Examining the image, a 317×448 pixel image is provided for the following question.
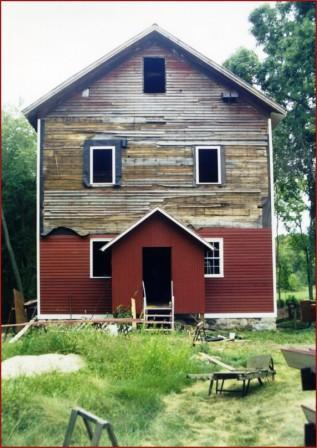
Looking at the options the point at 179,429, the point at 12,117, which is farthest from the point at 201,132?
the point at 12,117

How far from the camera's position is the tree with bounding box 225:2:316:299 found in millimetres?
24938

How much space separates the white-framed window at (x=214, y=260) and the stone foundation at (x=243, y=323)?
4.91 ft

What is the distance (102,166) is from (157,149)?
6.82 ft

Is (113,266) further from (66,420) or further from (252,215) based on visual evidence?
(66,420)

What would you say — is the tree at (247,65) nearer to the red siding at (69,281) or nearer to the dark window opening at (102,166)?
the dark window opening at (102,166)

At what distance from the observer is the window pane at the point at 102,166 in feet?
64.7

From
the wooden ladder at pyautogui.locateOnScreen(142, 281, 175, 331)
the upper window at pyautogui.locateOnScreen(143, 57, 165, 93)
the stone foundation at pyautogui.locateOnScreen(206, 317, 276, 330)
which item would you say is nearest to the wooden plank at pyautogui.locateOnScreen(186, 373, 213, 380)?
the wooden ladder at pyautogui.locateOnScreen(142, 281, 175, 331)

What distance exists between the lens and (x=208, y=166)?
67.0 ft

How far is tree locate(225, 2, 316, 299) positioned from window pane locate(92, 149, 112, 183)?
10.0 m

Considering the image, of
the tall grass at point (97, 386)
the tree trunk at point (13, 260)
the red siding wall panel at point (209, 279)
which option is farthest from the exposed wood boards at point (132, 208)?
the tree trunk at point (13, 260)

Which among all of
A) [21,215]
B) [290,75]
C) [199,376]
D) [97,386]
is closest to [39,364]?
[97,386]

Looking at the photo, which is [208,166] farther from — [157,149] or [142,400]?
[142,400]

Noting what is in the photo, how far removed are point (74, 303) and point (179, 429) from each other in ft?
38.4

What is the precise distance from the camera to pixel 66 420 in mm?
7480
